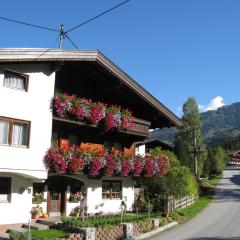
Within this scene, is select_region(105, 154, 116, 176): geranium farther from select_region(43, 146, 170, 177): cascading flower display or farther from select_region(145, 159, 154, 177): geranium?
select_region(145, 159, 154, 177): geranium

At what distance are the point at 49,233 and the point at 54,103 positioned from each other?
619 cm

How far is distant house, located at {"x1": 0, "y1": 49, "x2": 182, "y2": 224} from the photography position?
64.3 feet

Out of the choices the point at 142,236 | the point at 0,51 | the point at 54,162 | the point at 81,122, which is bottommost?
the point at 142,236

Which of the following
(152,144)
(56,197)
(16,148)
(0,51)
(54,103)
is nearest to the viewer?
(0,51)

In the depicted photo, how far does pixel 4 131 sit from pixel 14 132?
0.55 meters

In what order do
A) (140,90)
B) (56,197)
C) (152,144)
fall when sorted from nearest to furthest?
(56,197), (140,90), (152,144)

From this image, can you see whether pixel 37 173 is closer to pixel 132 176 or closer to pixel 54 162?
pixel 54 162

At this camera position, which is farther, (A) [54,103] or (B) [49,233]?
(A) [54,103]

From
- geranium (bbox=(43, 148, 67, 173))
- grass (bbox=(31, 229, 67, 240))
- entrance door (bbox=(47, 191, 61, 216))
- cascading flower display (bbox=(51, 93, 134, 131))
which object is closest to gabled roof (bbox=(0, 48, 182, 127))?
cascading flower display (bbox=(51, 93, 134, 131))

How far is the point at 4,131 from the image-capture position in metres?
19.3

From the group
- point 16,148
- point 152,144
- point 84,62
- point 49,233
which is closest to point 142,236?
point 49,233

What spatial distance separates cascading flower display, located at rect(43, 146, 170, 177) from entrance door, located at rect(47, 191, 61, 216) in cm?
219

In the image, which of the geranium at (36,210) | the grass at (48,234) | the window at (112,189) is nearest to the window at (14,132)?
the geranium at (36,210)

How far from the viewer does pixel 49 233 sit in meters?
18.3
